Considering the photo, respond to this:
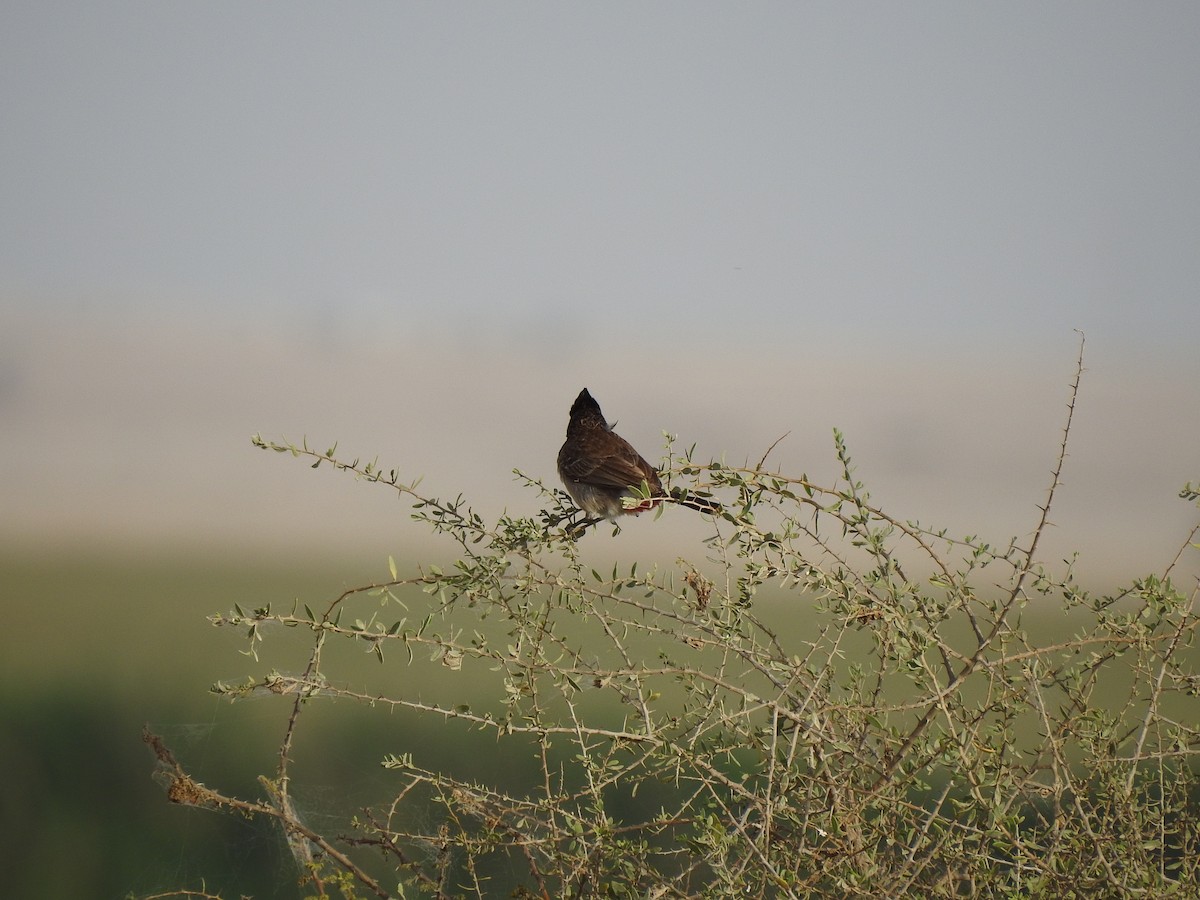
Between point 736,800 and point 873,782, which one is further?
point 873,782

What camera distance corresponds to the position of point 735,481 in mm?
2488

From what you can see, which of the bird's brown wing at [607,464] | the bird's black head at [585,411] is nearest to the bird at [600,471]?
the bird's brown wing at [607,464]

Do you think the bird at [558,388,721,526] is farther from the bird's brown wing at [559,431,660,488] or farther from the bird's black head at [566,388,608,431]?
the bird's black head at [566,388,608,431]

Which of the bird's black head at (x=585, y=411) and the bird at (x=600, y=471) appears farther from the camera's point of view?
the bird's black head at (x=585, y=411)

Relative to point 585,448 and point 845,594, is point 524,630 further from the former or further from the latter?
point 585,448

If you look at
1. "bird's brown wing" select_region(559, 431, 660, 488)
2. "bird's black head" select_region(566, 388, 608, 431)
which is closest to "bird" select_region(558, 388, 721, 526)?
"bird's brown wing" select_region(559, 431, 660, 488)

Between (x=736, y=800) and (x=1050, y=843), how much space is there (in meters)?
0.76

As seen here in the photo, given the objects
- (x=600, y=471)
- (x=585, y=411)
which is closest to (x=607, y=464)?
(x=600, y=471)

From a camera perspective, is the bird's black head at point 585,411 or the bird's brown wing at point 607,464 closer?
the bird's brown wing at point 607,464

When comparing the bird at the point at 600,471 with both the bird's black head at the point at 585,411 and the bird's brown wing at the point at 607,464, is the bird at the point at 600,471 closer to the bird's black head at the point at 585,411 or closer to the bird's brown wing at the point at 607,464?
the bird's brown wing at the point at 607,464

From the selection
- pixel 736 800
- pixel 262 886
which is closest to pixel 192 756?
pixel 262 886

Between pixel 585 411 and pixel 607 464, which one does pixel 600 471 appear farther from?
pixel 585 411

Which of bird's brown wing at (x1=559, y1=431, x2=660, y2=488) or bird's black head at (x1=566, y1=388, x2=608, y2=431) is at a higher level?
bird's black head at (x1=566, y1=388, x2=608, y2=431)

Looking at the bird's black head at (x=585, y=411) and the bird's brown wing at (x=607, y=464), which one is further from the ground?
the bird's black head at (x=585, y=411)
